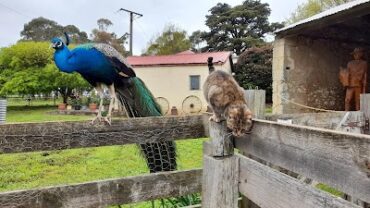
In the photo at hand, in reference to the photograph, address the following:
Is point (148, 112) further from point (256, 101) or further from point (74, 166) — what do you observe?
point (74, 166)

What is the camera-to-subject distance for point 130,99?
376 centimetres

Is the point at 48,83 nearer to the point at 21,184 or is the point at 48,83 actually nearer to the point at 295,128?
the point at 21,184

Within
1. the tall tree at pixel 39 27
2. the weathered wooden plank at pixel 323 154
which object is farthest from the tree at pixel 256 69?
the tall tree at pixel 39 27

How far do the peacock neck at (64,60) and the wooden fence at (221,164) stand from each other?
5.99 feet

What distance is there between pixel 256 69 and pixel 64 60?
17.3 metres

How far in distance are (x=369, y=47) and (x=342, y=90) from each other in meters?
1.18

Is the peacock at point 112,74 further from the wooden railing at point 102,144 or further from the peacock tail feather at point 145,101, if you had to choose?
the wooden railing at point 102,144

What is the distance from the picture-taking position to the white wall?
18.1 meters

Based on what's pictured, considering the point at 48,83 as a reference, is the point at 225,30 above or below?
above

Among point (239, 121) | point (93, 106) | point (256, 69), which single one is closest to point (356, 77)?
point (239, 121)

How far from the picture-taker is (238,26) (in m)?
28.1

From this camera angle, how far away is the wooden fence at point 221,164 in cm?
115

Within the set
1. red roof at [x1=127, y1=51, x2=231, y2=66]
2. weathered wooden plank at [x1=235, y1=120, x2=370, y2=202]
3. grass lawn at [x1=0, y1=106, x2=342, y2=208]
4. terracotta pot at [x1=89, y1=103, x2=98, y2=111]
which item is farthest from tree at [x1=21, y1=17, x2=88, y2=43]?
weathered wooden plank at [x1=235, y1=120, x2=370, y2=202]

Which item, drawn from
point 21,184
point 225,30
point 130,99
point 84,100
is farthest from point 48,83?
point 130,99
